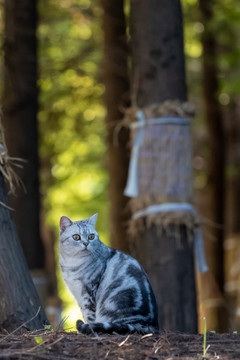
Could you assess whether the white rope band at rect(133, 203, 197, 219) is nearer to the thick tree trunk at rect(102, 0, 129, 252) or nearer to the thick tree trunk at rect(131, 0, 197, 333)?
the thick tree trunk at rect(131, 0, 197, 333)

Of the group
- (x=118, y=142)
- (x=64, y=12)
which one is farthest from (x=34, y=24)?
(x=64, y=12)

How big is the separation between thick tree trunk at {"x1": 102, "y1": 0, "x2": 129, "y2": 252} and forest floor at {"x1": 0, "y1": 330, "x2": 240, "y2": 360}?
4.80 meters

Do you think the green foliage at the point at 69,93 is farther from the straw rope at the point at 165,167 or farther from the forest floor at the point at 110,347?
the forest floor at the point at 110,347

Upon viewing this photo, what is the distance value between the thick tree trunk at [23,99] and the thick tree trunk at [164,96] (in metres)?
2.90

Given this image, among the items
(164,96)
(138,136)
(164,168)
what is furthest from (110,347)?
(164,96)

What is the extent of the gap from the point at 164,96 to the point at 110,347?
2938 millimetres

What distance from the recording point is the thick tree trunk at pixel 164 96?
583 cm

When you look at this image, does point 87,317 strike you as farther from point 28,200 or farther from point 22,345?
point 28,200

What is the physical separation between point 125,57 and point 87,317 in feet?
18.4

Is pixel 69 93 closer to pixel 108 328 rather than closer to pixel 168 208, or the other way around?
pixel 168 208

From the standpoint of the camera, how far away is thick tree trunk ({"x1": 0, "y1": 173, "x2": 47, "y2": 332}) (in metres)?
4.39

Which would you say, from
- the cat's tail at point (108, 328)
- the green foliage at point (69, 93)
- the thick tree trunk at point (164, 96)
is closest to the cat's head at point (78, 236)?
the cat's tail at point (108, 328)

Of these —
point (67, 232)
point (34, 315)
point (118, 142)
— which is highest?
point (118, 142)

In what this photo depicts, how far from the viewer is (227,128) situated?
52.5 feet
